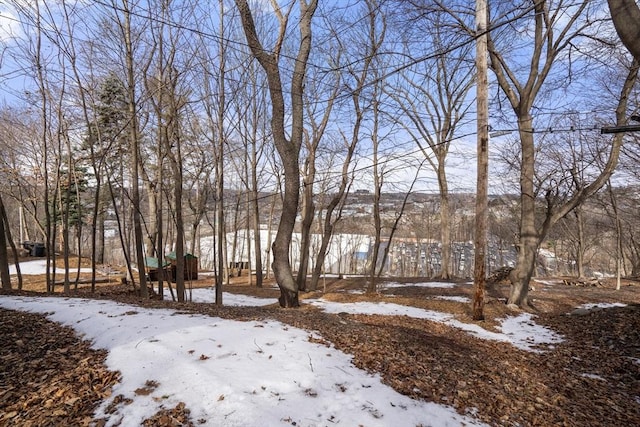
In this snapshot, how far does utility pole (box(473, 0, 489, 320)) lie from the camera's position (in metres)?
7.12

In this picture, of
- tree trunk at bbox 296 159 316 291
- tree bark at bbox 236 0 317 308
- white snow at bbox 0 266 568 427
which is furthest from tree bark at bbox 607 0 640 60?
tree trunk at bbox 296 159 316 291

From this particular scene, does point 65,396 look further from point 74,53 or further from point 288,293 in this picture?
point 74,53

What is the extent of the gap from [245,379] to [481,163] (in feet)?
20.8

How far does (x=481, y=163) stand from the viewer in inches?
284

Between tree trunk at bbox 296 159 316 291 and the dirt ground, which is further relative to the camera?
tree trunk at bbox 296 159 316 291

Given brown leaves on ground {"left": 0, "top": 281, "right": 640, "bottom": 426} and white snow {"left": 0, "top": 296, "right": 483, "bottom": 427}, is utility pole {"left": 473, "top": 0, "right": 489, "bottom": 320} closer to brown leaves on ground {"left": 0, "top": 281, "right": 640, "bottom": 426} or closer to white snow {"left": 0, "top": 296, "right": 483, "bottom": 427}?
brown leaves on ground {"left": 0, "top": 281, "right": 640, "bottom": 426}

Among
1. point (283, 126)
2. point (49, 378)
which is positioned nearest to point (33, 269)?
point (283, 126)

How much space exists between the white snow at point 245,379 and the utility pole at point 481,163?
443cm

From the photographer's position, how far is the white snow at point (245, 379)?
8.45ft

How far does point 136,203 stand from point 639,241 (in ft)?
115

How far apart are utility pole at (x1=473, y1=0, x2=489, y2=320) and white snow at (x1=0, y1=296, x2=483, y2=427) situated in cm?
443

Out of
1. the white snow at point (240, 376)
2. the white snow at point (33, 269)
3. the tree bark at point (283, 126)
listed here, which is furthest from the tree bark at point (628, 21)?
the white snow at point (33, 269)

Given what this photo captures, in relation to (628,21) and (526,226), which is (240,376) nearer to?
(628,21)

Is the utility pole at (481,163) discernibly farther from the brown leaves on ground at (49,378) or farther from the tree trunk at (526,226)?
the brown leaves on ground at (49,378)
